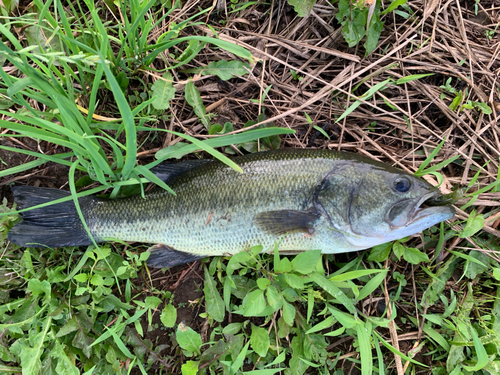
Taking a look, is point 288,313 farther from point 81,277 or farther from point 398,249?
point 81,277

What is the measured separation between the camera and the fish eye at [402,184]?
2.84m

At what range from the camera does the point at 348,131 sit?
336 cm

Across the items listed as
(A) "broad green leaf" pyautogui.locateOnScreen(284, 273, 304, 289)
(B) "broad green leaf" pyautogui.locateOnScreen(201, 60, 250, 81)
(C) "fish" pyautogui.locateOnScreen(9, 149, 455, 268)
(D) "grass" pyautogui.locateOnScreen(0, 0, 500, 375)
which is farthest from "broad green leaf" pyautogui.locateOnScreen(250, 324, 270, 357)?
(B) "broad green leaf" pyautogui.locateOnScreen(201, 60, 250, 81)

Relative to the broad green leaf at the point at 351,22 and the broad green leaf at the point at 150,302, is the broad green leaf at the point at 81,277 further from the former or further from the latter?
the broad green leaf at the point at 351,22

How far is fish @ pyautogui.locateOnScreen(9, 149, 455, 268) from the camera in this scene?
9.36 ft

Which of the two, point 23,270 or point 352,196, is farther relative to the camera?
point 23,270

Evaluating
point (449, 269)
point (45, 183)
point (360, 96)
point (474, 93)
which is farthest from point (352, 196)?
point (45, 183)

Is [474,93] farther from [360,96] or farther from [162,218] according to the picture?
[162,218]

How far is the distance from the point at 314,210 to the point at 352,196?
0.37 m

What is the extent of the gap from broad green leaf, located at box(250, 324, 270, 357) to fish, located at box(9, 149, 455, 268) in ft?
2.51

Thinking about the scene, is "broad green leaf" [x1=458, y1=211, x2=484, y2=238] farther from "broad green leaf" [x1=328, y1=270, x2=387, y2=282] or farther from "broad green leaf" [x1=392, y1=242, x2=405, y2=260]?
"broad green leaf" [x1=328, y1=270, x2=387, y2=282]

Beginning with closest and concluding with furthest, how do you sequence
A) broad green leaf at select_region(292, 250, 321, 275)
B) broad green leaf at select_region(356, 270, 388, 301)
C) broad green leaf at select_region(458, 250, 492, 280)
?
1. broad green leaf at select_region(292, 250, 321, 275)
2. broad green leaf at select_region(356, 270, 388, 301)
3. broad green leaf at select_region(458, 250, 492, 280)

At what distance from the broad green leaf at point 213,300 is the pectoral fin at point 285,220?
82 centimetres

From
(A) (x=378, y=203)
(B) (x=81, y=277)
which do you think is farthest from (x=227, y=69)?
(B) (x=81, y=277)
